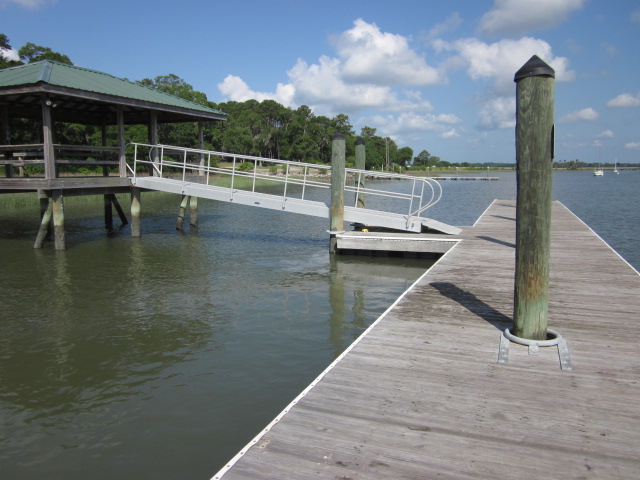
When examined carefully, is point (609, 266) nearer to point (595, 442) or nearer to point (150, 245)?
point (595, 442)

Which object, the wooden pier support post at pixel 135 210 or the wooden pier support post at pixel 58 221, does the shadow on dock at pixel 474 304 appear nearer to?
the wooden pier support post at pixel 58 221

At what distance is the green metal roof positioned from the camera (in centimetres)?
1230

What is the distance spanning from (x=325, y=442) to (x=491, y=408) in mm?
1219

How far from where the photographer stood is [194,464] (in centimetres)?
394

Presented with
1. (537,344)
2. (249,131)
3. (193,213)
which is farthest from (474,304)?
(249,131)

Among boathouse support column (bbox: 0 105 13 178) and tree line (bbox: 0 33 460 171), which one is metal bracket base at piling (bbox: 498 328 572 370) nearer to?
boathouse support column (bbox: 0 105 13 178)

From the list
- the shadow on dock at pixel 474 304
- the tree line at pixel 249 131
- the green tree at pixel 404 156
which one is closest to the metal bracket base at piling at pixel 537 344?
the shadow on dock at pixel 474 304

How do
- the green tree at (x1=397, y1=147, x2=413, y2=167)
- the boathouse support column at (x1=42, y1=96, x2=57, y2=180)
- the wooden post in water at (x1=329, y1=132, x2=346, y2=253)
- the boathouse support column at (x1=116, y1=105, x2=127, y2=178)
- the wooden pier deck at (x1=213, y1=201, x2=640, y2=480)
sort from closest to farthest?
the wooden pier deck at (x1=213, y1=201, x2=640, y2=480)
the wooden post in water at (x1=329, y1=132, x2=346, y2=253)
the boathouse support column at (x1=42, y1=96, x2=57, y2=180)
the boathouse support column at (x1=116, y1=105, x2=127, y2=178)
the green tree at (x1=397, y1=147, x2=413, y2=167)

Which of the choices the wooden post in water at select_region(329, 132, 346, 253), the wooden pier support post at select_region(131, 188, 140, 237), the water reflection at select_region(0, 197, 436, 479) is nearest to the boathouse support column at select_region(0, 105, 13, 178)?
the water reflection at select_region(0, 197, 436, 479)

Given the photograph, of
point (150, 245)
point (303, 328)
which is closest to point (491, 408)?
point (303, 328)

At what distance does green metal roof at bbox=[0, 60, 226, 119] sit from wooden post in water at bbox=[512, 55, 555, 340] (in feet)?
36.7

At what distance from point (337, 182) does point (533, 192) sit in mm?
7793

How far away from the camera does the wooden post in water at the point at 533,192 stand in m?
4.44

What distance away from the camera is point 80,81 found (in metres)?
13.5
